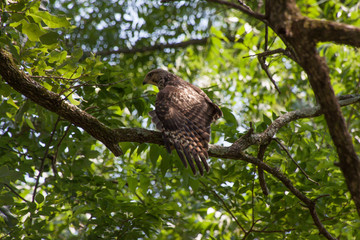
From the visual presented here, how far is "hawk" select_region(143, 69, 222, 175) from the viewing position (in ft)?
12.3

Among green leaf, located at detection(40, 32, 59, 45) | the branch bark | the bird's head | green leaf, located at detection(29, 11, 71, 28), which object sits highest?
the bird's head

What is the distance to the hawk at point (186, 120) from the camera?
3.76 m

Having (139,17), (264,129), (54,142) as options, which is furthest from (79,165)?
(139,17)

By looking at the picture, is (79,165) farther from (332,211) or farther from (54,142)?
(332,211)

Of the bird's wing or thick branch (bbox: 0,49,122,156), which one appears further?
the bird's wing

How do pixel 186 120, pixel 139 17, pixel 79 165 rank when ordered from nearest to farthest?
pixel 186 120
pixel 79 165
pixel 139 17

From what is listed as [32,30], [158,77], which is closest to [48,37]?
[32,30]

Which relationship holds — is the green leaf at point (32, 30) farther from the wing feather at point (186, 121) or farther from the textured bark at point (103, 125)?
the wing feather at point (186, 121)

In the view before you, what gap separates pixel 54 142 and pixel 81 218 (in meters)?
1.15

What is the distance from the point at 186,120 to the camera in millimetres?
4246

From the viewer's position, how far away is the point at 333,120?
220cm

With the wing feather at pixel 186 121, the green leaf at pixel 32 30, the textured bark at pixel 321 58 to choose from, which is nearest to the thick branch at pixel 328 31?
the textured bark at pixel 321 58

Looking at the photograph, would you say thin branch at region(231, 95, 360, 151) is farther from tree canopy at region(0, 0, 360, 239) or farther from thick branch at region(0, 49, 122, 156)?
thick branch at region(0, 49, 122, 156)

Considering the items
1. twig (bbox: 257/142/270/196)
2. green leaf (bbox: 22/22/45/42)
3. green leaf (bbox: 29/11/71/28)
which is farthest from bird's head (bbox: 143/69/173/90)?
green leaf (bbox: 22/22/45/42)
